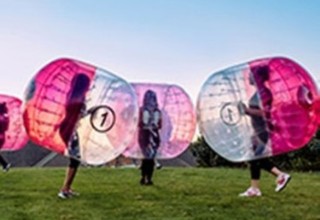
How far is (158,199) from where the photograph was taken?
8.70m

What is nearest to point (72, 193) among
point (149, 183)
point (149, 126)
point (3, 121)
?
point (149, 126)

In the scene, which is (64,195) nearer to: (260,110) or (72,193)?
(72,193)

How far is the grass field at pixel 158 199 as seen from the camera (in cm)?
748

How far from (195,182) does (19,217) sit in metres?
4.58

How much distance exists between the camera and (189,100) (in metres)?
10.6

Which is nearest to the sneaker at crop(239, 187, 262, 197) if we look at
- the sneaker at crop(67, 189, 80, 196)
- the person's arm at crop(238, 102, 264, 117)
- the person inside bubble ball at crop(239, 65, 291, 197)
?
the person inside bubble ball at crop(239, 65, 291, 197)

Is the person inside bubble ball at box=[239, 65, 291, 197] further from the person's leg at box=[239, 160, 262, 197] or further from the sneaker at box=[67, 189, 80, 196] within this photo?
the sneaker at box=[67, 189, 80, 196]

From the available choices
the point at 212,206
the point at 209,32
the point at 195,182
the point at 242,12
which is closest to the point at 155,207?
the point at 212,206

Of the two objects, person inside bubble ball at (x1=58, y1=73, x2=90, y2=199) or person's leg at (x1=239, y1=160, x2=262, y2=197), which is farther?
person's leg at (x1=239, y1=160, x2=262, y2=197)

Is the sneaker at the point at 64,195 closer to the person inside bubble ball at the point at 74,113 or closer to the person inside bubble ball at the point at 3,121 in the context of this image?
the person inside bubble ball at the point at 74,113

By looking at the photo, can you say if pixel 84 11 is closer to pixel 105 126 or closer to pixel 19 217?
pixel 105 126

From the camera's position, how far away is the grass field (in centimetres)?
748

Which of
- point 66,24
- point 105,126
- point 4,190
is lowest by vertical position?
point 4,190

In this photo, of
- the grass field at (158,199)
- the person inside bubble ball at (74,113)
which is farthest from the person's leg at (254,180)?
the person inside bubble ball at (74,113)
